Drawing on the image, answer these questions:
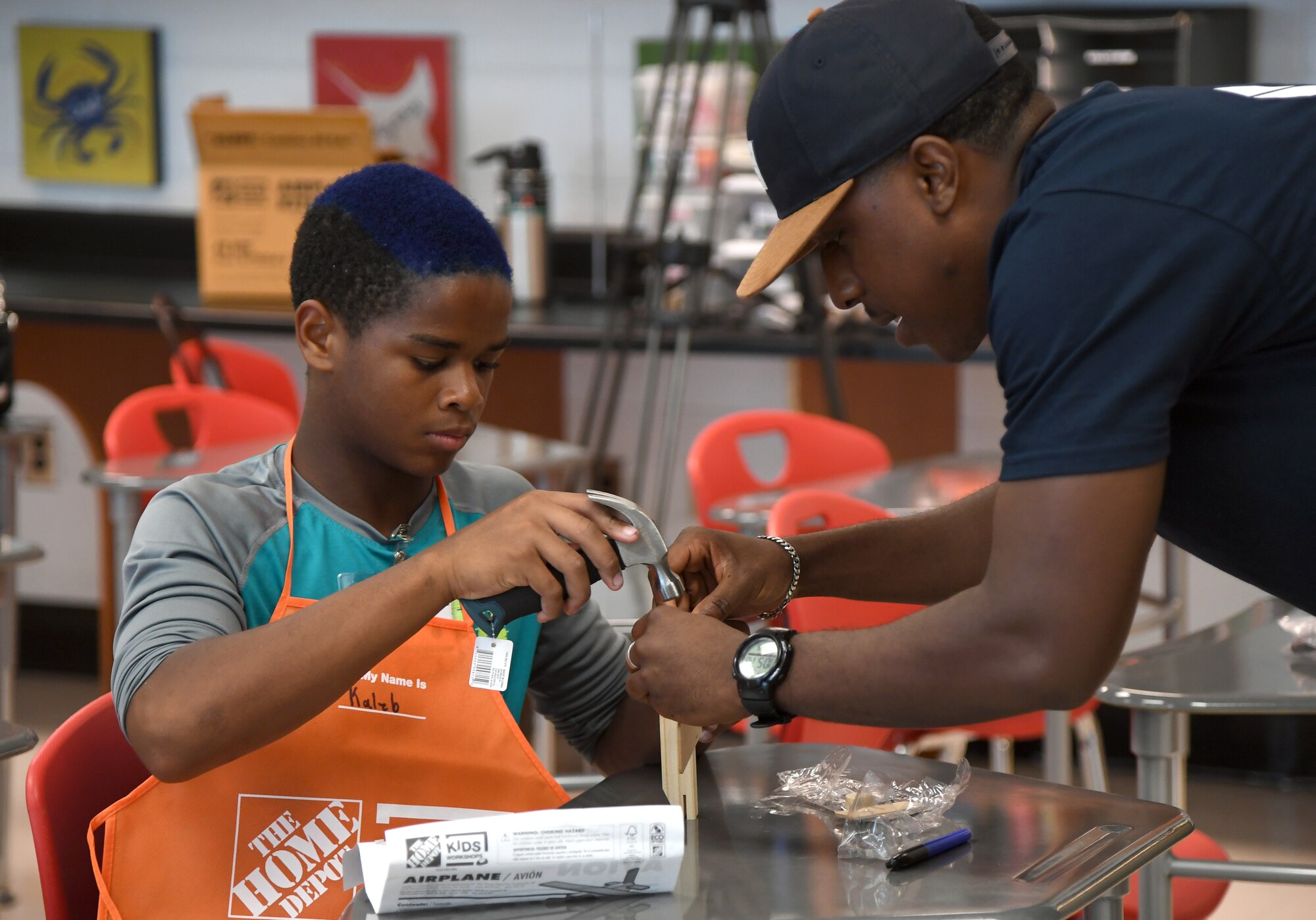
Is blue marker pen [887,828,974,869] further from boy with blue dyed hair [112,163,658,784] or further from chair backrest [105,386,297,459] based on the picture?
chair backrest [105,386,297,459]

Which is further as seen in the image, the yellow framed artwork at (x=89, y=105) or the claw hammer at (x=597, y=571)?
the yellow framed artwork at (x=89, y=105)

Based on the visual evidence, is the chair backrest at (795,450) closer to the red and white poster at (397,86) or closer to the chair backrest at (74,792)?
the chair backrest at (74,792)

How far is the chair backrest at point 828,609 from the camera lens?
1.99 m

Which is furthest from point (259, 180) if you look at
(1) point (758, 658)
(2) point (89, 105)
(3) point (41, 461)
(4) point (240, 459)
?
(1) point (758, 658)

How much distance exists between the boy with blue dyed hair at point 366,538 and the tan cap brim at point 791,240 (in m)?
0.23

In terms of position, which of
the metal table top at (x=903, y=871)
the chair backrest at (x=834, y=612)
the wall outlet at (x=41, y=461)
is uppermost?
the metal table top at (x=903, y=871)

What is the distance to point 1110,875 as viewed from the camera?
3.43ft

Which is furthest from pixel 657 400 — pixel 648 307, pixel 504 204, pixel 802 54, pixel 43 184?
pixel 802 54

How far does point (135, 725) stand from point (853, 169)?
0.69 metres

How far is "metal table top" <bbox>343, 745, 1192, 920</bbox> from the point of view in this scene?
1.01m

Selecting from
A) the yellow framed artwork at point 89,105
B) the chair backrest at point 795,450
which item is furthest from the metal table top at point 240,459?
the yellow framed artwork at point 89,105

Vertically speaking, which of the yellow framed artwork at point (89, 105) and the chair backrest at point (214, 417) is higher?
the yellow framed artwork at point (89, 105)

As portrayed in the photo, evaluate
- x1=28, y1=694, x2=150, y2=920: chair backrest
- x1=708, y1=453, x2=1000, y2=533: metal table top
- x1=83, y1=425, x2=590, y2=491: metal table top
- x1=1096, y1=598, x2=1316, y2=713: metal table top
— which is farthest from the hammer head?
x1=83, y1=425, x2=590, y2=491: metal table top

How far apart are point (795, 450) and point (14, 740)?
1.88 m
